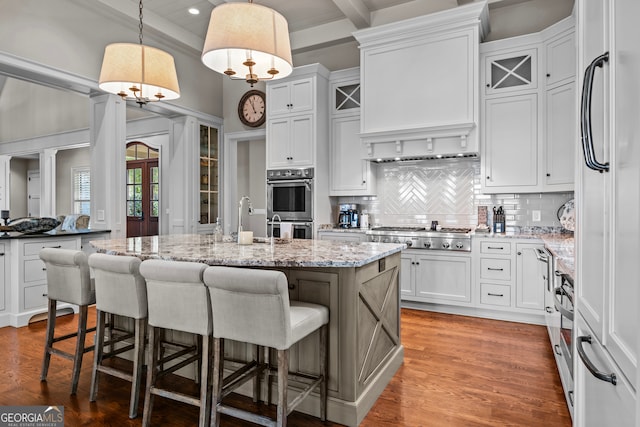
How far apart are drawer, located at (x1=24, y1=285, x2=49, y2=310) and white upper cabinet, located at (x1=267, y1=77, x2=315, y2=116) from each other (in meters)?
3.30

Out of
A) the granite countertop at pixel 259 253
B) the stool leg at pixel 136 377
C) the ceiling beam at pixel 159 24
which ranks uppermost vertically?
the ceiling beam at pixel 159 24

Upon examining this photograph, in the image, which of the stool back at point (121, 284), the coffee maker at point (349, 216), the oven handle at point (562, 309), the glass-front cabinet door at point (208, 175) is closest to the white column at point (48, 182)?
the glass-front cabinet door at point (208, 175)

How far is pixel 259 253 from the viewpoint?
93.0 inches

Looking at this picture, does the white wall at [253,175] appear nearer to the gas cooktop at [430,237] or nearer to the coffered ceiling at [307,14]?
the coffered ceiling at [307,14]

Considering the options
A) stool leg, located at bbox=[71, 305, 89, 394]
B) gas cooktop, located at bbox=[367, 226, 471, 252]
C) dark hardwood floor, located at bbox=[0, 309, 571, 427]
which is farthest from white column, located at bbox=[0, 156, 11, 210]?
gas cooktop, located at bbox=[367, 226, 471, 252]

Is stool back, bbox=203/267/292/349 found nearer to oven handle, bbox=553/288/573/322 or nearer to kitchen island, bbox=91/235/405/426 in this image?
kitchen island, bbox=91/235/405/426

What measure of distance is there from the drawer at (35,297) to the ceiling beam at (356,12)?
4399mm

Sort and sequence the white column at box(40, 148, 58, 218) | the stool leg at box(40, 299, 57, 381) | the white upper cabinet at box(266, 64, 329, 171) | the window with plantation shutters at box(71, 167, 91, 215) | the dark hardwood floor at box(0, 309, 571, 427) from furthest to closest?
the window with plantation shutters at box(71, 167, 91, 215) → the white column at box(40, 148, 58, 218) → the white upper cabinet at box(266, 64, 329, 171) → the stool leg at box(40, 299, 57, 381) → the dark hardwood floor at box(0, 309, 571, 427)

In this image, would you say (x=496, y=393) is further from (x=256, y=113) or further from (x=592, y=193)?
(x=256, y=113)

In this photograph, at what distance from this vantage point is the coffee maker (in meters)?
5.17

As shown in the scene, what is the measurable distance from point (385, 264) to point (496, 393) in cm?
106

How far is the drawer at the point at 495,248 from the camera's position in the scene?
3.94m

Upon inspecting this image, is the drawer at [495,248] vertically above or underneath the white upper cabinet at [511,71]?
underneath

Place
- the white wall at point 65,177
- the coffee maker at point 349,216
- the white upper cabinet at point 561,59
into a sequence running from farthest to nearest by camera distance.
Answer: the white wall at point 65,177, the coffee maker at point 349,216, the white upper cabinet at point 561,59
